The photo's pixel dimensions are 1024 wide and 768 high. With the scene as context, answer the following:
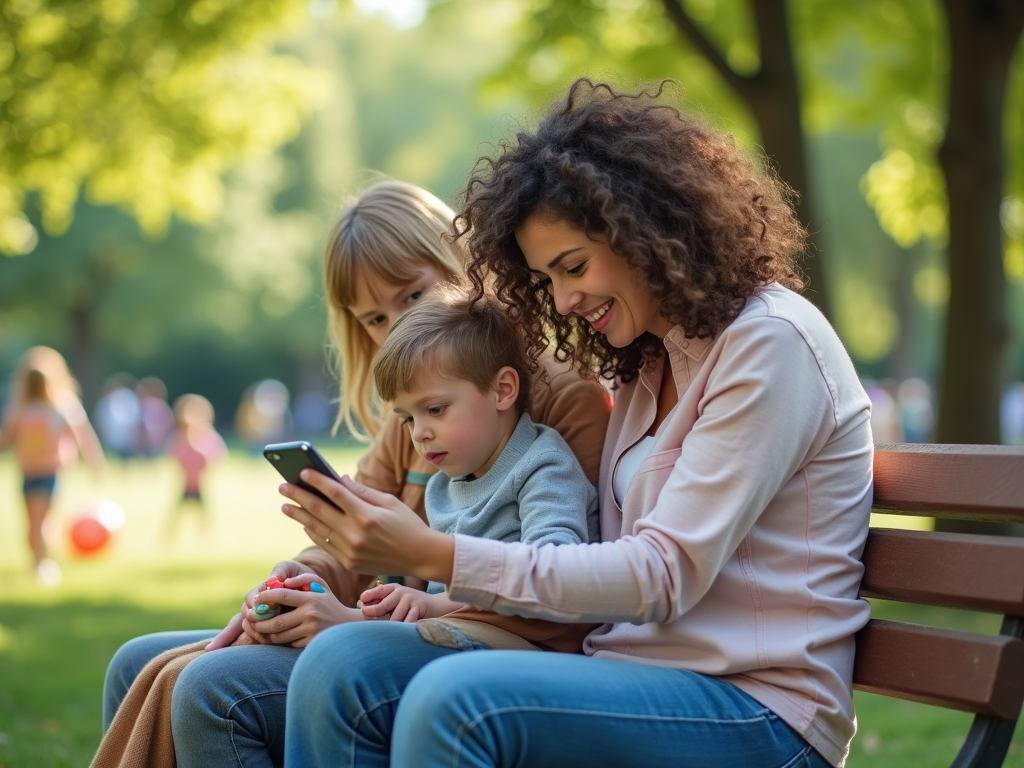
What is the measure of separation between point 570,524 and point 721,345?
1.64 ft

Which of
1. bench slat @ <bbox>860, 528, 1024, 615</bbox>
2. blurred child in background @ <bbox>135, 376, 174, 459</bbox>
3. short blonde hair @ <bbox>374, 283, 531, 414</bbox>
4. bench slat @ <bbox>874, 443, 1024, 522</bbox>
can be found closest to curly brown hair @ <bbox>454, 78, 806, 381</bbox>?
short blonde hair @ <bbox>374, 283, 531, 414</bbox>

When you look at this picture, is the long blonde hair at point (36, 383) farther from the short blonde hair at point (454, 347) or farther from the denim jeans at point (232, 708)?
the denim jeans at point (232, 708)

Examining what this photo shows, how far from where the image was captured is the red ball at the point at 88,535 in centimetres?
1181

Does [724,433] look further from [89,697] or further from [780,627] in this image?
[89,697]

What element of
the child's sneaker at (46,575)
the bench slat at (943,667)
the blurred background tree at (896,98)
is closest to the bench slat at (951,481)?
the bench slat at (943,667)

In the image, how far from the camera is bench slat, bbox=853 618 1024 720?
2158 mm

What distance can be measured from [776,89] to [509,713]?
6.67 m

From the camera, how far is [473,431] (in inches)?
110

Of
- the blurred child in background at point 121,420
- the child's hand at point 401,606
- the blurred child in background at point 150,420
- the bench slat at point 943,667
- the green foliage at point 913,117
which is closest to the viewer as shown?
the bench slat at point 943,667

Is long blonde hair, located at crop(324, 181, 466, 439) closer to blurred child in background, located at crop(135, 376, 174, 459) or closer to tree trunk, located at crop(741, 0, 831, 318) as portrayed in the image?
tree trunk, located at crop(741, 0, 831, 318)

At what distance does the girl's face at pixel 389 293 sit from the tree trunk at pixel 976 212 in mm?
5420

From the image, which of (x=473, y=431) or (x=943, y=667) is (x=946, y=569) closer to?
(x=943, y=667)

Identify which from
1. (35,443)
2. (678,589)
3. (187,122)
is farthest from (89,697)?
(187,122)

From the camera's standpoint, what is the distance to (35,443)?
1115 cm
